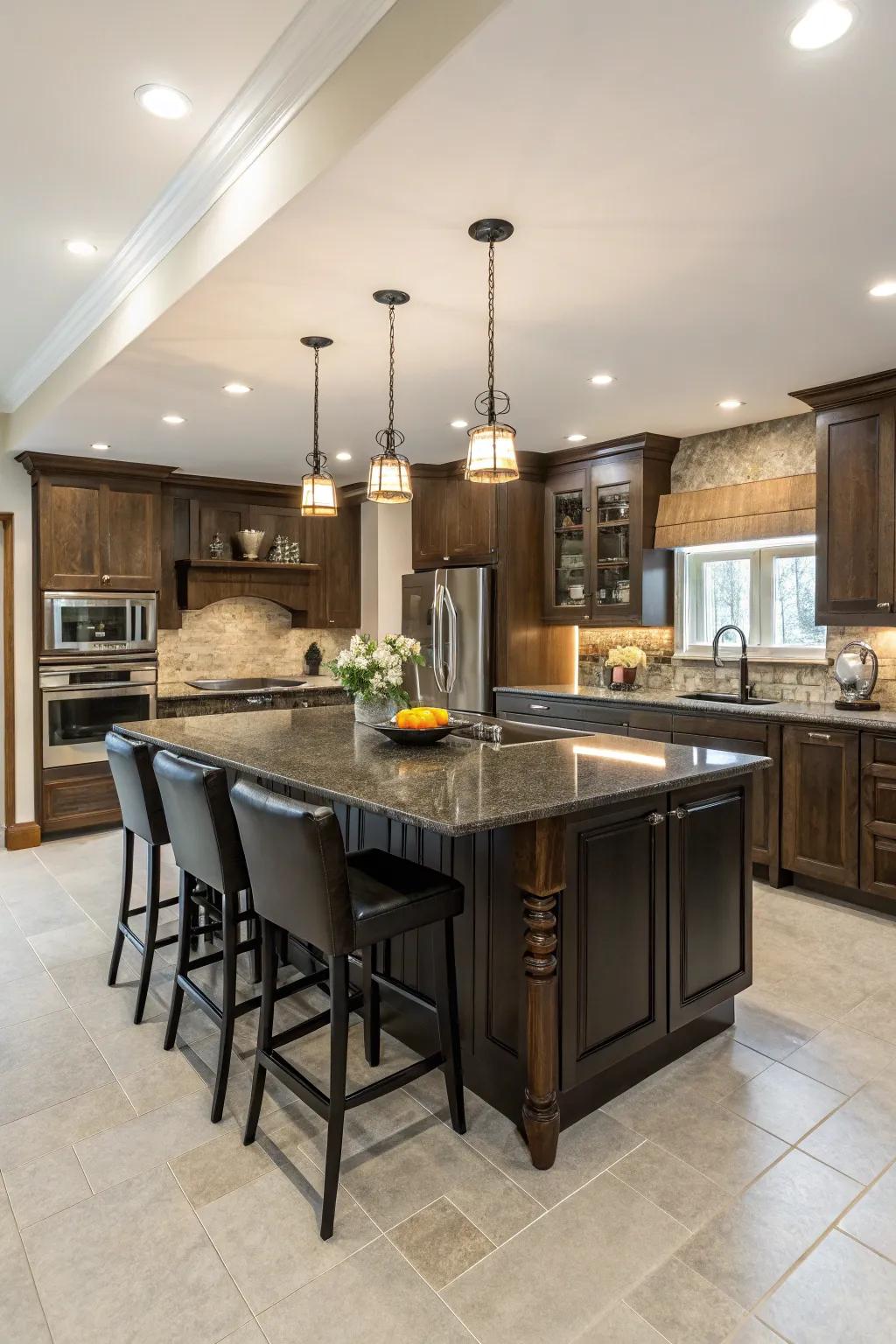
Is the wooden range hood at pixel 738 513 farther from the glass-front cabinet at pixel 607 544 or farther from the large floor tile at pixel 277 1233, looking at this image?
the large floor tile at pixel 277 1233

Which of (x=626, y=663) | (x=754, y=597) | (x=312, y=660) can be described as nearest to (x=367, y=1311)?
(x=626, y=663)

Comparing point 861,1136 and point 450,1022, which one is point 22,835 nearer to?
point 450,1022

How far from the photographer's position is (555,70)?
167 cm

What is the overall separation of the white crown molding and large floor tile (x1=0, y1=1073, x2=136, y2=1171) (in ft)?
9.16

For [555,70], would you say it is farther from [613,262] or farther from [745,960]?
[745,960]

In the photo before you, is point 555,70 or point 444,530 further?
point 444,530

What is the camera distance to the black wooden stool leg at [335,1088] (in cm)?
178

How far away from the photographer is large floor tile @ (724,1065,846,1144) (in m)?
2.17

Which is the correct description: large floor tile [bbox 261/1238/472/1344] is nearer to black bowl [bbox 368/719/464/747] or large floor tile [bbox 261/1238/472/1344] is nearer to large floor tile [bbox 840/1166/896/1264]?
large floor tile [bbox 840/1166/896/1264]

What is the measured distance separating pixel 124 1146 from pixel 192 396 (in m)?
3.30

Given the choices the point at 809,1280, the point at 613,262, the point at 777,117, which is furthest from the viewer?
the point at 613,262

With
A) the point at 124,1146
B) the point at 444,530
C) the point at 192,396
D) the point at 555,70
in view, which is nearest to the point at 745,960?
the point at 124,1146

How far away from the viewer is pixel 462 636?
226 inches

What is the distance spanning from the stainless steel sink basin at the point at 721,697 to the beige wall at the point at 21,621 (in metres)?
4.23
